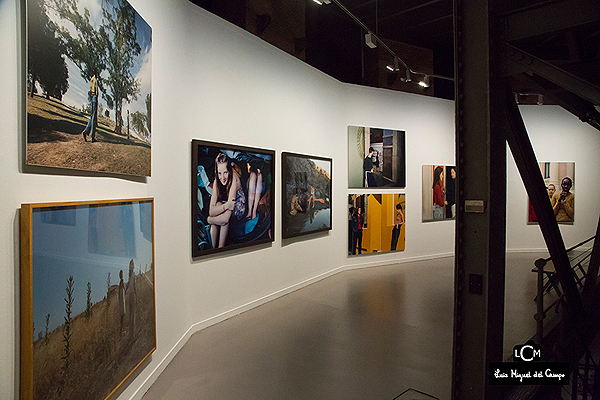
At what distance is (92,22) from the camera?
2215mm

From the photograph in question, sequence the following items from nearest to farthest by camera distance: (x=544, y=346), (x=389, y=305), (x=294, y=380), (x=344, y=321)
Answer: (x=294, y=380) < (x=544, y=346) < (x=344, y=321) < (x=389, y=305)

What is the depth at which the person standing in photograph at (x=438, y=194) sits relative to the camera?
31.1 feet

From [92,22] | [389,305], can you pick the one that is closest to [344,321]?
[389,305]

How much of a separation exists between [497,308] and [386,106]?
6985 mm

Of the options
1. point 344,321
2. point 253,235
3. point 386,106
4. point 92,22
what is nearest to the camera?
point 92,22

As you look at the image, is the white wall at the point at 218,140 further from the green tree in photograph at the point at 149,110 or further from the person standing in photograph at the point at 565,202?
the person standing in photograph at the point at 565,202

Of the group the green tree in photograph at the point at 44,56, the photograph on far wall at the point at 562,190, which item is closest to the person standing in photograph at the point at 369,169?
the photograph on far wall at the point at 562,190

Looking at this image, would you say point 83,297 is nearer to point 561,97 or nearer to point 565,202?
point 561,97

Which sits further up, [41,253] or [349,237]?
[41,253]

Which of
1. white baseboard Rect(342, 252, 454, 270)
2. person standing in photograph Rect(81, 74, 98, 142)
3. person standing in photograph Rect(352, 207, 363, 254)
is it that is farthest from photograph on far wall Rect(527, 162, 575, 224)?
person standing in photograph Rect(81, 74, 98, 142)

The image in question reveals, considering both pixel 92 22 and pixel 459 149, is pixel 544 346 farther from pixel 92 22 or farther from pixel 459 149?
pixel 92 22

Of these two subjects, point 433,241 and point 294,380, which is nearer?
point 294,380

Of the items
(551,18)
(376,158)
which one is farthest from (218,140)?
(376,158)

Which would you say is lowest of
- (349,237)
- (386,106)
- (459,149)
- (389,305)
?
(389,305)
